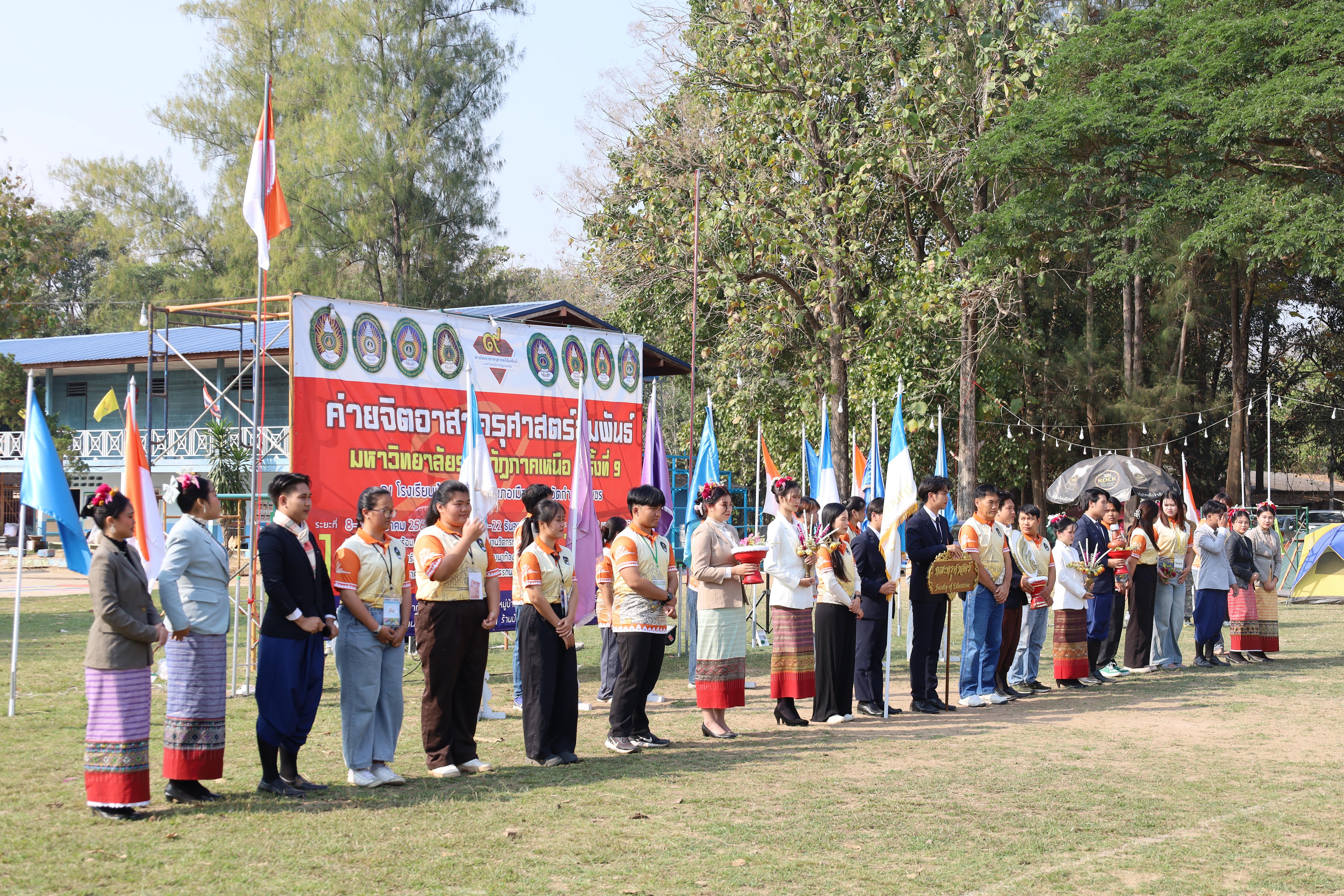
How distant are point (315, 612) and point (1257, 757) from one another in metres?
5.93

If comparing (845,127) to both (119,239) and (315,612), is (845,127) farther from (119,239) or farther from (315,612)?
(119,239)

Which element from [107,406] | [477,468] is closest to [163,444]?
[107,406]

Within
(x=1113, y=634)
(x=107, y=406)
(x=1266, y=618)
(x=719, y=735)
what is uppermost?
(x=107, y=406)

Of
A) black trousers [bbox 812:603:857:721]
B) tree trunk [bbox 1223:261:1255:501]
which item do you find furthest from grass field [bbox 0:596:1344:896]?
tree trunk [bbox 1223:261:1255:501]

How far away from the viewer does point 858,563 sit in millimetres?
9508

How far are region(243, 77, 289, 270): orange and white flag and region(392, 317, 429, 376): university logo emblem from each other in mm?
1343

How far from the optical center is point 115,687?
591cm

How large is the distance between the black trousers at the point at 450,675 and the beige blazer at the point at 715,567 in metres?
1.64

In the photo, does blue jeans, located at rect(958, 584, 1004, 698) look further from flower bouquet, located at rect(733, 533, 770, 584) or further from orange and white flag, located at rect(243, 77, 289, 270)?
orange and white flag, located at rect(243, 77, 289, 270)

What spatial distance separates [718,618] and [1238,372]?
83.5ft

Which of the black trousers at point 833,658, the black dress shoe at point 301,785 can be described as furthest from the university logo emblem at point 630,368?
the black dress shoe at point 301,785

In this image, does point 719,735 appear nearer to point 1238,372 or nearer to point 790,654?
point 790,654

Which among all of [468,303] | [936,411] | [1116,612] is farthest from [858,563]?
[468,303]

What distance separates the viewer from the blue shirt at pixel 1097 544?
11.4 meters
